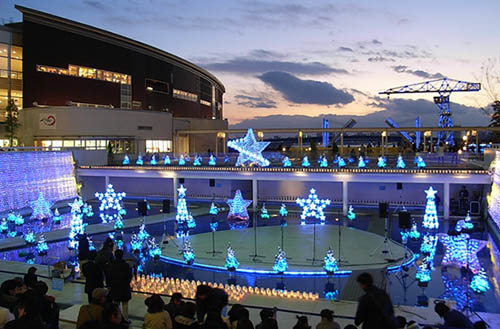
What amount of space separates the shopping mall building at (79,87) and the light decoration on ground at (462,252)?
111 ft

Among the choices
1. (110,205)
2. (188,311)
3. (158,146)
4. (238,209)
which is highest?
(158,146)

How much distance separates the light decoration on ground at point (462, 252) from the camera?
14.0 m

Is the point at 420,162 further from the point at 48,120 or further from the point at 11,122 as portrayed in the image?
the point at 11,122

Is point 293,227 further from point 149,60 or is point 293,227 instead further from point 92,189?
point 149,60

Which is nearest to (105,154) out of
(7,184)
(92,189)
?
(92,189)

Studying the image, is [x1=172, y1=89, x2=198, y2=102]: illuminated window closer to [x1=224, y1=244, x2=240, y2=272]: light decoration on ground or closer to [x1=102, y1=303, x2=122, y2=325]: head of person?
[x1=224, y1=244, x2=240, y2=272]: light decoration on ground

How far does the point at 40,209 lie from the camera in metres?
25.9

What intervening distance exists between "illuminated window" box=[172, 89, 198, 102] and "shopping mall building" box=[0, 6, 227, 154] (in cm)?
606

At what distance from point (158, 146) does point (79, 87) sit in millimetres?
10156

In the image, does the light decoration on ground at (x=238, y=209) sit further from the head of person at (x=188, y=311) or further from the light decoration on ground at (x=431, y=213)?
the head of person at (x=188, y=311)

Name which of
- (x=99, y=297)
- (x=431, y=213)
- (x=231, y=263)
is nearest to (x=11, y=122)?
(x=231, y=263)

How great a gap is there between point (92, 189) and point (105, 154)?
2.93m

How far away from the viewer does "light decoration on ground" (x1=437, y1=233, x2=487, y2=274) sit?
13992 millimetres

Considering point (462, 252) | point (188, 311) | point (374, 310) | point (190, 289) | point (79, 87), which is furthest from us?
point (79, 87)
